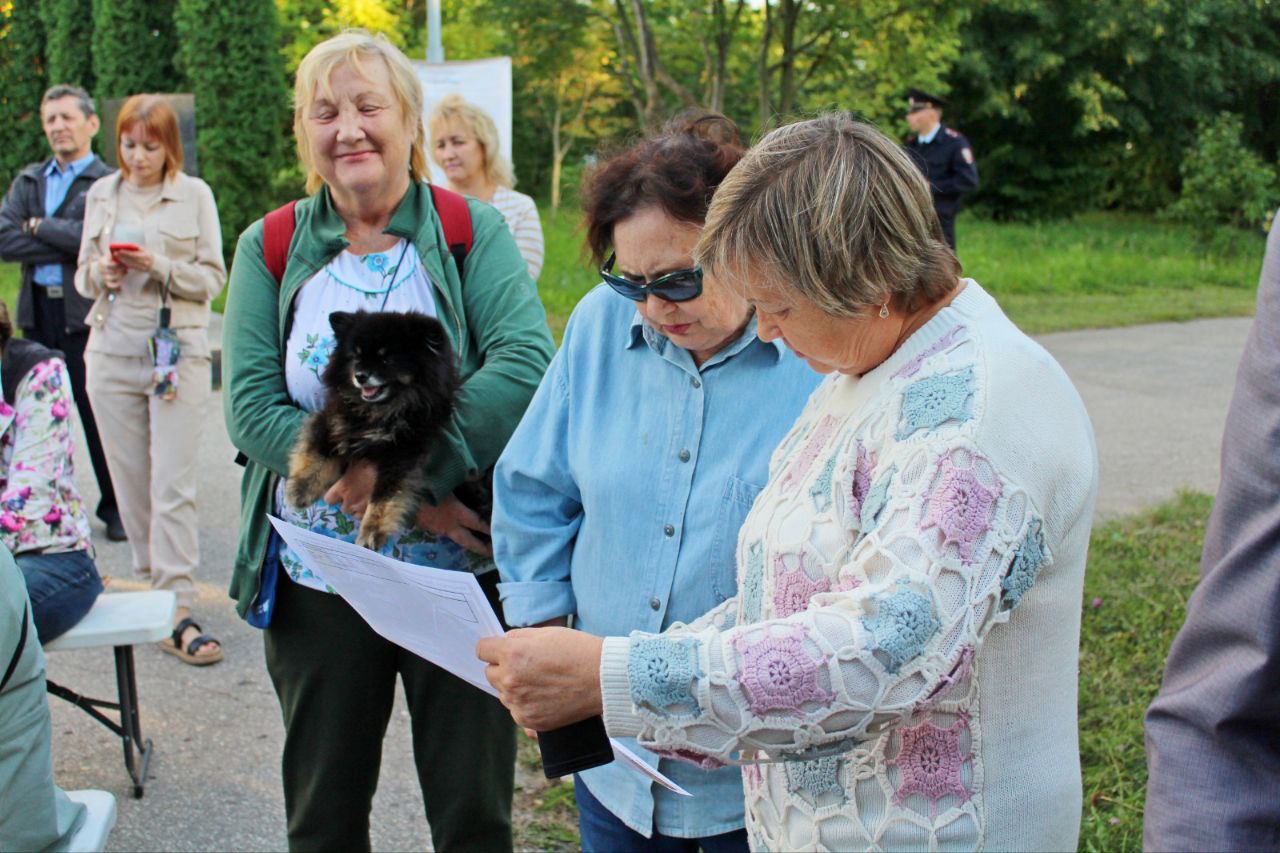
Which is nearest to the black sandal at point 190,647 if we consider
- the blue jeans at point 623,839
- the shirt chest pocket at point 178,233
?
the shirt chest pocket at point 178,233

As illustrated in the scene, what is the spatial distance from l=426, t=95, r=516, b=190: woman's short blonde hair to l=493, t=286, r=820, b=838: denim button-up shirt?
159 inches

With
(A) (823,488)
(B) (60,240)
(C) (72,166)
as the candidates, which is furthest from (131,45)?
(A) (823,488)

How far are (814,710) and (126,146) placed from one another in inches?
214

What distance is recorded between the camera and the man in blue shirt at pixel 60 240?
657 centimetres

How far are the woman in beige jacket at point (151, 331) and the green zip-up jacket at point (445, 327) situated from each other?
2897 mm

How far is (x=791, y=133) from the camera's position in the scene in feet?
5.56

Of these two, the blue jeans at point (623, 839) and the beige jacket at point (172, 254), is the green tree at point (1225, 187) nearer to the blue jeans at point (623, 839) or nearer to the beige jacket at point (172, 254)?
the beige jacket at point (172, 254)

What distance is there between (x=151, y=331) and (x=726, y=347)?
4.30 m

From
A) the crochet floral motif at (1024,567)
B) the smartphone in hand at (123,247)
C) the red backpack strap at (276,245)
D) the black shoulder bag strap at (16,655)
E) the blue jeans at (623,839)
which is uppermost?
the red backpack strap at (276,245)

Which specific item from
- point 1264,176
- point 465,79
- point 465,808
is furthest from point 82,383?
point 1264,176

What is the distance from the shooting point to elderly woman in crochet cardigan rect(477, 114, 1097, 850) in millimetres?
1431

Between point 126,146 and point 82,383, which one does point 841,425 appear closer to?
A: point 126,146

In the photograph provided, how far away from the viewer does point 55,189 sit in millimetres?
6816

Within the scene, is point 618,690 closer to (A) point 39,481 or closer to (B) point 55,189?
(A) point 39,481
